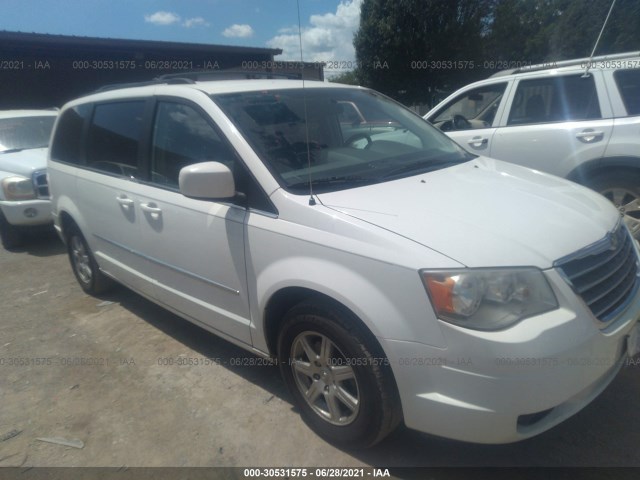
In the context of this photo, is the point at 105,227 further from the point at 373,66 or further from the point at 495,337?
the point at 373,66

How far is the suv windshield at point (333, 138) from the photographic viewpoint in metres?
2.57

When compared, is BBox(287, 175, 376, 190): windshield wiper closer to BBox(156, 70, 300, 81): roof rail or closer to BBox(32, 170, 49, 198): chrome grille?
BBox(156, 70, 300, 81): roof rail

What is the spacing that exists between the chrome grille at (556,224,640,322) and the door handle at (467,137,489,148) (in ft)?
9.44

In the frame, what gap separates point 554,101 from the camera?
15.3ft

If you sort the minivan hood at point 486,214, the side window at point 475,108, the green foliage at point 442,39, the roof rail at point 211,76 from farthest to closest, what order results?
the green foliage at point 442,39
the side window at point 475,108
the roof rail at point 211,76
the minivan hood at point 486,214

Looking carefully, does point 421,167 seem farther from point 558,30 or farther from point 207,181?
point 558,30

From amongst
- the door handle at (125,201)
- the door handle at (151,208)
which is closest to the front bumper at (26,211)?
the door handle at (125,201)

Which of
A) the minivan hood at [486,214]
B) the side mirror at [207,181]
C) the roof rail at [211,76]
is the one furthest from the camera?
the roof rail at [211,76]

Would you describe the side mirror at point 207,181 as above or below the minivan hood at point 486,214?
above

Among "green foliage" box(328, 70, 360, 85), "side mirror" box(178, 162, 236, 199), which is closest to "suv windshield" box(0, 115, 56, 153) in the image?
"side mirror" box(178, 162, 236, 199)

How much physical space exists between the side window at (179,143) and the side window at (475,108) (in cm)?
349

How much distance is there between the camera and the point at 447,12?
1939 cm

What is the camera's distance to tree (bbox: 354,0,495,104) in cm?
1934

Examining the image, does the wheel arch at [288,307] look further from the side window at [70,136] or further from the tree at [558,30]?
the tree at [558,30]
